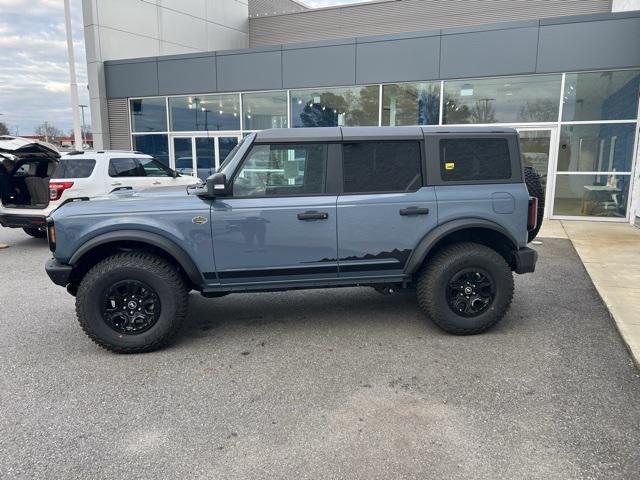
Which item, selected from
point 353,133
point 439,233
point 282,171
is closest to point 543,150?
point 439,233

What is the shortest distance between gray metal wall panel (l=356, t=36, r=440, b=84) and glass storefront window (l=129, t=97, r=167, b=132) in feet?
22.3

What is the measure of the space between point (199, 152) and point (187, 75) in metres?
2.39

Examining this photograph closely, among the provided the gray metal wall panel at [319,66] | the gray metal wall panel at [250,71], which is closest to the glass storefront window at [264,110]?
the gray metal wall panel at [250,71]

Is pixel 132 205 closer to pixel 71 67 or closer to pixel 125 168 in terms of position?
pixel 125 168

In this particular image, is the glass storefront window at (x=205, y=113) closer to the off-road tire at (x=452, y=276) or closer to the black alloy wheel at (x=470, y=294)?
the off-road tire at (x=452, y=276)

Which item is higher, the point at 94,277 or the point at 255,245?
the point at 255,245

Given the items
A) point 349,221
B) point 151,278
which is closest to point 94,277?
point 151,278

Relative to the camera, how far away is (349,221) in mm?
4191

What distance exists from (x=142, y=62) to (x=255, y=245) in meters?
13.2

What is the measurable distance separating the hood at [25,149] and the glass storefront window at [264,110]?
6.13 metres

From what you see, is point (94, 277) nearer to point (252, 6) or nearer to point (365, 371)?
point (365, 371)

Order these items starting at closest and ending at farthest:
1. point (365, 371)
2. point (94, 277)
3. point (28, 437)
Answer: point (28, 437) < point (365, 371) < point (94, 277)

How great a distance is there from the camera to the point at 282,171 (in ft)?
13.9

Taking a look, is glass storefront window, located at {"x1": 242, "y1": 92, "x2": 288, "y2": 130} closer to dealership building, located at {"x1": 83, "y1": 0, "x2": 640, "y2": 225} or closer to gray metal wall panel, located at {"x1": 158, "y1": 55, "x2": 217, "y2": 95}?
dealership building, located at {"x1": 83, "y1": 0, "x2": 640, "y2": 225}
